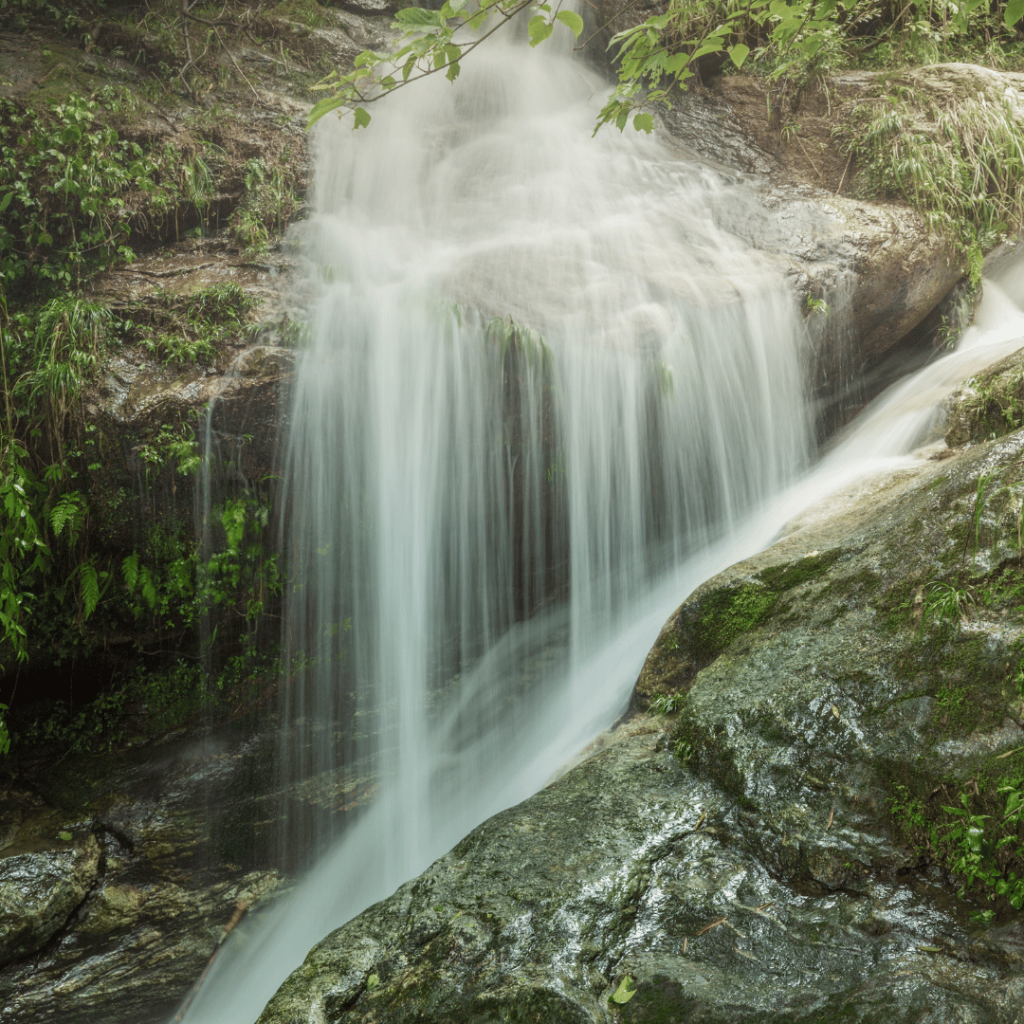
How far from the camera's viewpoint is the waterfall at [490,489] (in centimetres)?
454

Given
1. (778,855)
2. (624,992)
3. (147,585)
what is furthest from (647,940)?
(147,585)

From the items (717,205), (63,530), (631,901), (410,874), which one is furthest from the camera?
(717,205)

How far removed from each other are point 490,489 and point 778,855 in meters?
3.64

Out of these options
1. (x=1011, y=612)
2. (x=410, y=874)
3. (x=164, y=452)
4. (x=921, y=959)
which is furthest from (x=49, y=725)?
(x=1011, y=612)

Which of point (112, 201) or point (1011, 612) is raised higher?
point (112, 201)

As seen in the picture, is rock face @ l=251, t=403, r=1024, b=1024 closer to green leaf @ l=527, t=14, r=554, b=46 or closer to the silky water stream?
the silky water stream

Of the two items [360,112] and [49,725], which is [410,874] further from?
[360,112]

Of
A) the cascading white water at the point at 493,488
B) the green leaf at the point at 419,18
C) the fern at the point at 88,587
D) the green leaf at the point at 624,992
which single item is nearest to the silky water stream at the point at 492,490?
the cascading white water at the point at 493,488

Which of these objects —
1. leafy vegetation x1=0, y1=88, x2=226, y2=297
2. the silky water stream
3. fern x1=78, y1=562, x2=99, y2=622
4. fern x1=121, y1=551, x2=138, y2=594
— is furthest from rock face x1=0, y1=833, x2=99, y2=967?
leafy vegetation x1=0, y1=88, x2=226, y2=297

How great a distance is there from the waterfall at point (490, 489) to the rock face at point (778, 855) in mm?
1539

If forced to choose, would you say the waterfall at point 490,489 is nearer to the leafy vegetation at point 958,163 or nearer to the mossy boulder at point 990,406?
the mossy boulder at point 990,406

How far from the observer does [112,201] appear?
215 inches

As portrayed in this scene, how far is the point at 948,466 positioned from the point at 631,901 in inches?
85.6

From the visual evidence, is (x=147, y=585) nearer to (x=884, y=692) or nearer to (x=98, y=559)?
(x=98, y=559)
